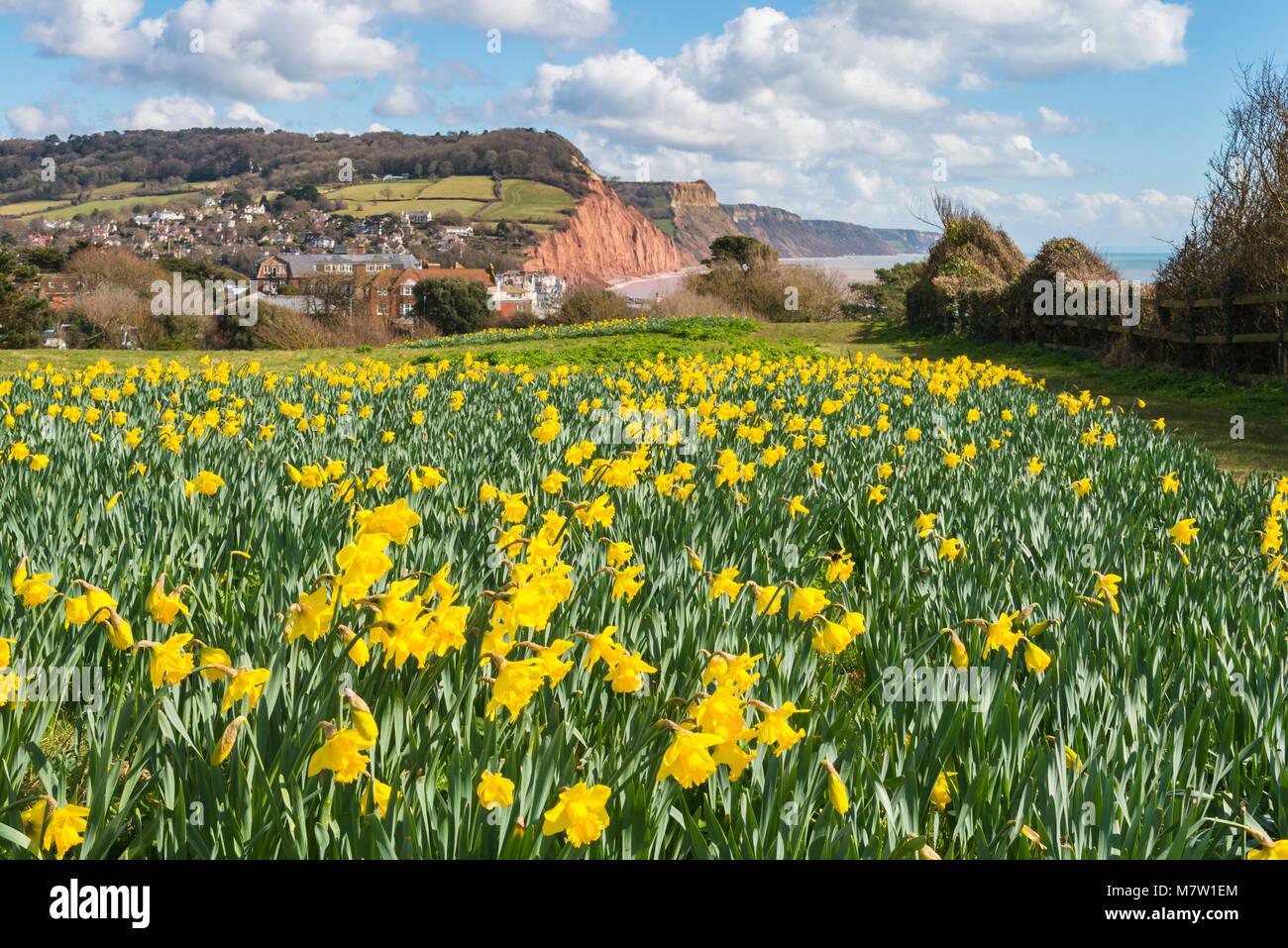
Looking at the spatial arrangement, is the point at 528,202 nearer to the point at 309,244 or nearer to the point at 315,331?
the point at 309,244

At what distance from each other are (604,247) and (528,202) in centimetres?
1216

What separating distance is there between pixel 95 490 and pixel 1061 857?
13.3 ft

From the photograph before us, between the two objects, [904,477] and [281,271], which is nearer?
[904,477]

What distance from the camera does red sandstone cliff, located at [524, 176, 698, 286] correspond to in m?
102

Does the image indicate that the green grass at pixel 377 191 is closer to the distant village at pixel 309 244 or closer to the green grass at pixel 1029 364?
the distant village at pixel 309 244

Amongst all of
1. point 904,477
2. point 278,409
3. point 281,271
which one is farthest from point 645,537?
point 281,271

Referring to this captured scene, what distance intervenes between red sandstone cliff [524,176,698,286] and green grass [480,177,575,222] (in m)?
2.81

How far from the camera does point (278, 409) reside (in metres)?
7.15

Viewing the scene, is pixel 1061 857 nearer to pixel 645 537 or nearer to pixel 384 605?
pixel 384 605

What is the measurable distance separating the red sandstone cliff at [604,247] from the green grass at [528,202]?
2814 millimetres

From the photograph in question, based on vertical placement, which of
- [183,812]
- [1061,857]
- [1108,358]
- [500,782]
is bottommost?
[1061,857]

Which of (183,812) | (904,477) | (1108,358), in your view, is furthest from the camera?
(1108,358)

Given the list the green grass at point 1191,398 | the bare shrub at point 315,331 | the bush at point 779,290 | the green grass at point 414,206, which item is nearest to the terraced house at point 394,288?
the bare shrub at point 315,331

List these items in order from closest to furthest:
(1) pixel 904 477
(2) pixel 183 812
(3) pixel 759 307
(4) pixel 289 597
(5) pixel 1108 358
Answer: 1. (2) pixel 183 812
2. (4) pixel 289 597
3. (1) pixel 904 477
4. (5) pixel 1108 358
5. (3) pixel 759 307
